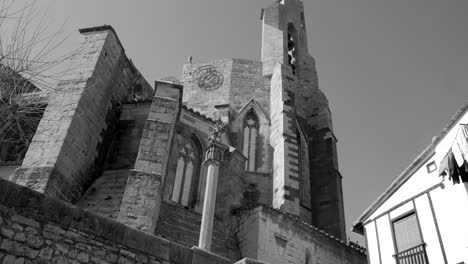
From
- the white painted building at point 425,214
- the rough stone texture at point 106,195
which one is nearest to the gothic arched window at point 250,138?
the rough stone texture at point 106,195

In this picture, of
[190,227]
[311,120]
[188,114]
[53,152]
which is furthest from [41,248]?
[311,120]

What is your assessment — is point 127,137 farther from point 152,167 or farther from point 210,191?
point 210,191

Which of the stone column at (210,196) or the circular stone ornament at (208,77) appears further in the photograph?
the circular stone ornament at (208,77)

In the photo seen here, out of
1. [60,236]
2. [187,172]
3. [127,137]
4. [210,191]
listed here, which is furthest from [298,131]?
[60,236]

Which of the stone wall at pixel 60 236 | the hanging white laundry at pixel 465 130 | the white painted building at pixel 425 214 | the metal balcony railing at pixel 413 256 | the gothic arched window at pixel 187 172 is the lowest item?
the stone wall at pixel 60 236

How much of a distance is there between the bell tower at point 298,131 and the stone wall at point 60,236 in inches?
370

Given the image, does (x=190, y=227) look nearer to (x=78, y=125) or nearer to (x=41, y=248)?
(x=78, y=125)

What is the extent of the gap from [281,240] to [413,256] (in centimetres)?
388

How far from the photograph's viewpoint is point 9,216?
4781 mm

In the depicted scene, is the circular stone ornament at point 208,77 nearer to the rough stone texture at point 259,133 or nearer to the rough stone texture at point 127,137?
the rough stone texture at point 259,133

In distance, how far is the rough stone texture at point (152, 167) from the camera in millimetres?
10008

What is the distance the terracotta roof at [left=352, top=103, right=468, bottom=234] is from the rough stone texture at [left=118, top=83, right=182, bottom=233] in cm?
529

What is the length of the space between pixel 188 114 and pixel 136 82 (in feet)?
7.65

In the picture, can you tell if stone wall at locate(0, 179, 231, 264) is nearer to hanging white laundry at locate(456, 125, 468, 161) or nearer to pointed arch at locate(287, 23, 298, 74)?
hanging white laundry at locate(456, 125, 468, 161)
